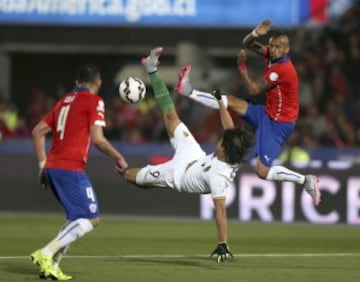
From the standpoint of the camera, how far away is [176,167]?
1352 centimetres

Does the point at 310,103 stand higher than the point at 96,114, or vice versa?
the point at 96,114

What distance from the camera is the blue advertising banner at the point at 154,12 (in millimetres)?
25547

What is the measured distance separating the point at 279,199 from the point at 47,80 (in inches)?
466

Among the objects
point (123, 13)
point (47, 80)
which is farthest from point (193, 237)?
point (47, 80)

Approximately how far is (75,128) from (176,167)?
226 cm

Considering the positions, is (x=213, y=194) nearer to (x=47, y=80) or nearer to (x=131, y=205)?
(x=131, y=205)

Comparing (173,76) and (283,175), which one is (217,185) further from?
(173,76)

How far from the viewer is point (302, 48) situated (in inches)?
1059

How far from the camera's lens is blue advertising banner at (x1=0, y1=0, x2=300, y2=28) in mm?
25547

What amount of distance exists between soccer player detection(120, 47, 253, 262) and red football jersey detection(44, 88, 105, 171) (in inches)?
82.0

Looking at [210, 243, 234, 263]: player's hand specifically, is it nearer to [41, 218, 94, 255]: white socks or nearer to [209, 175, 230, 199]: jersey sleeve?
[209, 175, 230, 199]: jersey sleeve

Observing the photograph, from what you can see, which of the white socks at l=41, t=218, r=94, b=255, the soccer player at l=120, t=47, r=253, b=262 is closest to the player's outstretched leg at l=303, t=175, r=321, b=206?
the soccer player at l=120, t=47, r=253, b=262

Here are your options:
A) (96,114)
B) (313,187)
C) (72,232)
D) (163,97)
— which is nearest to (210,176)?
(163,97)

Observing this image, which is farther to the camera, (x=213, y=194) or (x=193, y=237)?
(x=193, y=237)
